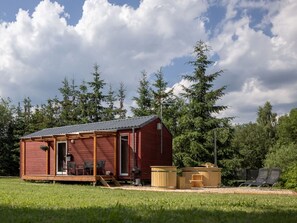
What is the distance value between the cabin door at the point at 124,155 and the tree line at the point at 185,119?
6.79 ft

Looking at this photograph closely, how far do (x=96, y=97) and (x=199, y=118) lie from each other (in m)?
15.5

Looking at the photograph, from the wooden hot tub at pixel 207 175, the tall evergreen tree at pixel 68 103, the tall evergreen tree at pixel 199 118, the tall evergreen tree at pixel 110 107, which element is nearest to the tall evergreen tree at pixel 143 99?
the tall evergreen tree at pixel 110 107

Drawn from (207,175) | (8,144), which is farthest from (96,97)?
(207,175)

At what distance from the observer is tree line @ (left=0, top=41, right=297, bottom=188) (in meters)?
24.6

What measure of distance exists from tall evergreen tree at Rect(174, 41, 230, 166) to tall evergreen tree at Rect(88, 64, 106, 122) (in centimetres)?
1378

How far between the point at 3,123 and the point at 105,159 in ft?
62.3

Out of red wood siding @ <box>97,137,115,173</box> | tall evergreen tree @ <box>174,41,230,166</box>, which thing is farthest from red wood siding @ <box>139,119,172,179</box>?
tall evergreen tree @ <box>174,41,230,166</box>

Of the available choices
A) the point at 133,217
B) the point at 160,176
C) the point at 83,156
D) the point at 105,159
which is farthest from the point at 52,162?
the point at 133,217

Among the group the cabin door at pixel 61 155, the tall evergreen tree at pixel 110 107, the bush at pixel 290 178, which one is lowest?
the bush at pixel 290 178

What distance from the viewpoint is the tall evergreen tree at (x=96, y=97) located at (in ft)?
124

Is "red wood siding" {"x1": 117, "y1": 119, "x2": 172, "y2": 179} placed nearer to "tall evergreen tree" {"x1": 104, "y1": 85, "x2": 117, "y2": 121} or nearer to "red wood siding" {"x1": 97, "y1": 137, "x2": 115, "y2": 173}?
"red wood siding" {"x1": 97, "y1": 137, "x2": 115, "y2": 173}

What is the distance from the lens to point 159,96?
34.6 m

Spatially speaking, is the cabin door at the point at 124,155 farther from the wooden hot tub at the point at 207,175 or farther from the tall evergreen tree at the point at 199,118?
the tall evergreen tree at the point at 199,118

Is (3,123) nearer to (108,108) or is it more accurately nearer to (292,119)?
(108,108)
